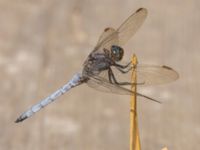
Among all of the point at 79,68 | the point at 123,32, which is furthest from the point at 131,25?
the point at 79,68

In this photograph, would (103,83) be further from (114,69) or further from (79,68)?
(79,68)

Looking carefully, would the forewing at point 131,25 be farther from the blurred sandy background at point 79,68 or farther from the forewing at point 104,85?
the blurred sandy background at point 79,68

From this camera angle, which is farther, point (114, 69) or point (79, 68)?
point (79, 68)

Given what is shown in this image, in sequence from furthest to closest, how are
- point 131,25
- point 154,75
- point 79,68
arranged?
point 79,68
point 131,25
point 154,75

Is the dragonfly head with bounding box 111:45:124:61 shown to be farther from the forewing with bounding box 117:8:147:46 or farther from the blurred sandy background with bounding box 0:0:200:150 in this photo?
the blurred sandy background with bounding box 0:0:200:150

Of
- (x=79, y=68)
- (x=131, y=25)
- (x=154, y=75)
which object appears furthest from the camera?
(x=79, y=68)

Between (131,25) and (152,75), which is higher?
(131,25)

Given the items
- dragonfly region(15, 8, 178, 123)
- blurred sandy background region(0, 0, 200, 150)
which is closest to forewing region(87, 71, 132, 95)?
dragonfly region(15, 8, 178, 123)
